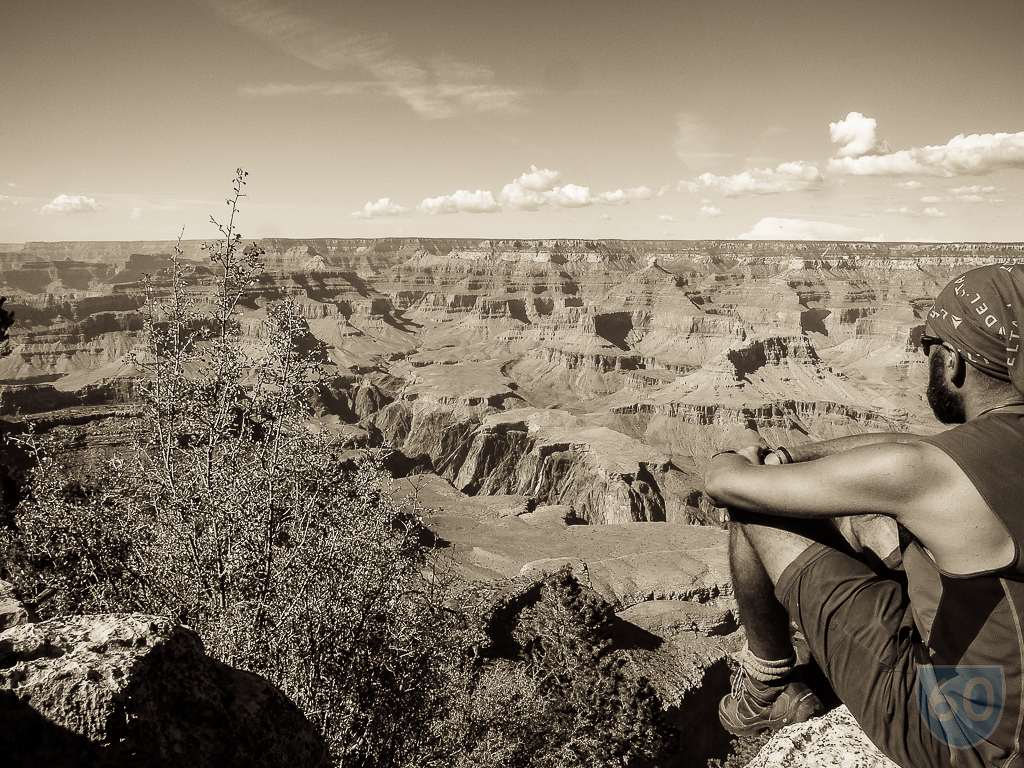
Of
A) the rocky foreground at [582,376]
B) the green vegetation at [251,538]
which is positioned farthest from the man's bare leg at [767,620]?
the green vegetation at [251,538]

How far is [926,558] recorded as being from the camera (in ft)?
6.85

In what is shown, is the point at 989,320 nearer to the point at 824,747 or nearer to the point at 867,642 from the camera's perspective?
the point at 867,642

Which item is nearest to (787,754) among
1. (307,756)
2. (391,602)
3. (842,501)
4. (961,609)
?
(961,609)

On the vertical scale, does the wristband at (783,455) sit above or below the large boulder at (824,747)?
above

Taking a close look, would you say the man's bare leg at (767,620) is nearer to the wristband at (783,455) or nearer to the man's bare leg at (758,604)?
the man's bare leg at (758,604)

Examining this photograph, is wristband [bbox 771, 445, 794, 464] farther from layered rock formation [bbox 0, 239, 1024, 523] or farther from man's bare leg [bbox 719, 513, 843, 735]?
layered rock formation [bbox 0, 239, 1024, 523]

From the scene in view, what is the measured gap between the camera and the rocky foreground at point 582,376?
84.5ft

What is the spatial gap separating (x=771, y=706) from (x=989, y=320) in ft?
6.33

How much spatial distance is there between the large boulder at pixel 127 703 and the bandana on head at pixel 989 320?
12.2 ft

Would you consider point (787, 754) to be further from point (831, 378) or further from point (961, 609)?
point (831, 378)

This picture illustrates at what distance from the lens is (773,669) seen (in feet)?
8.54

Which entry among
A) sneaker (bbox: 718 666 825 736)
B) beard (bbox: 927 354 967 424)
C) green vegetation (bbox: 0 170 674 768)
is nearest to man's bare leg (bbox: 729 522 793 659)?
sneaker (bbox: 718 666 825 736)

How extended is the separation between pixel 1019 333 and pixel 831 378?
8801 cm

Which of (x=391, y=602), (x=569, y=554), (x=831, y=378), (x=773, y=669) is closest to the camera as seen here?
(x=773, y=669)
